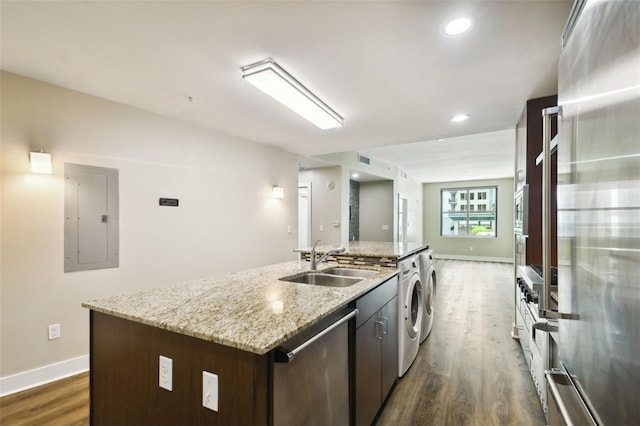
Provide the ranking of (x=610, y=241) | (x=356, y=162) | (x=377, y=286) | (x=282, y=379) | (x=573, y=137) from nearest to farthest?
1. (x=610, y=241)
2. (x=573, y=137)
3. (x=282, y=379)
4. (x=377, y=286)
5. (x=356, y=162)

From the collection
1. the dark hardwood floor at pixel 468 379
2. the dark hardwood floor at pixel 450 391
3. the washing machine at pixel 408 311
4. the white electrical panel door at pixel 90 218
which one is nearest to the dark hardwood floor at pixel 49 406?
the dark hardwood floor at pixel 450 391

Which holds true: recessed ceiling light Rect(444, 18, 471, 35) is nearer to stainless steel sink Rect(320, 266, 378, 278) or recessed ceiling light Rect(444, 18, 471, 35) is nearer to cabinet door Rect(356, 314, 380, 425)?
stainless steel sink Rect(320, 266, 378, 278)

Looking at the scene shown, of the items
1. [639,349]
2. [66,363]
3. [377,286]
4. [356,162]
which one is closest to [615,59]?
[639,349]

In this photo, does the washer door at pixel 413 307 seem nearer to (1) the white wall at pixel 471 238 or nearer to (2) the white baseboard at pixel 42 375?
(2) the white baseboard at pixel 42 375

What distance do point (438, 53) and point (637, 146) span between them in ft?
5.85

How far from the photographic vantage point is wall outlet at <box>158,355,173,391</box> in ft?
3.69

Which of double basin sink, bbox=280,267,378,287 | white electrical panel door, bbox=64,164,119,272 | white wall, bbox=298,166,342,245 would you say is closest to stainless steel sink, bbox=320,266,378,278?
double basin sink, bbox=280,267,378,287

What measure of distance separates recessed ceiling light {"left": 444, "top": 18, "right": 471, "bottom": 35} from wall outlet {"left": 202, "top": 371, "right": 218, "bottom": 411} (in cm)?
207

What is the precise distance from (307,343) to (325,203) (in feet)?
16.8

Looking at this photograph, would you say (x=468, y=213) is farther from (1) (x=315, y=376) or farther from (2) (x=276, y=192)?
(1) (x=315, y=376)

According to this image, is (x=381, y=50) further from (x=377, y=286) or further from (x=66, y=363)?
(x=66, y=363)

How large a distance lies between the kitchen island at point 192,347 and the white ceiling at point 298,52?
151 centimetres

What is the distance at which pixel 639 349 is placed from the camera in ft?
1.57

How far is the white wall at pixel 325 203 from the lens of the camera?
603cm
